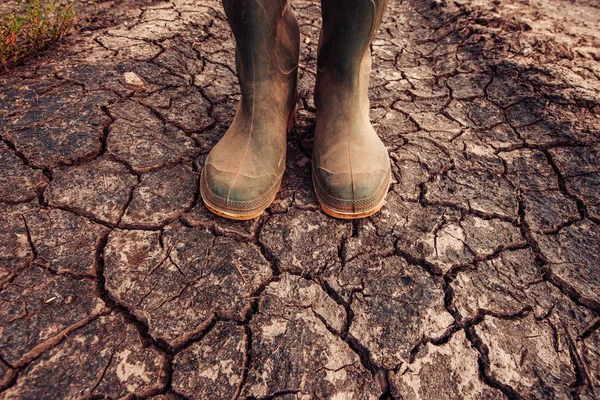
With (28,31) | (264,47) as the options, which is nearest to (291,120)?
(264,47)

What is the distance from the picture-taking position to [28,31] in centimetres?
197

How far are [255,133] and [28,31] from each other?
1.61 meters

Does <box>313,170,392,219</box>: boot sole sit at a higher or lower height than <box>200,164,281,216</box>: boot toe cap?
Result: lower

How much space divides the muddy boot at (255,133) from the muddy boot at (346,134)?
15 centimetres

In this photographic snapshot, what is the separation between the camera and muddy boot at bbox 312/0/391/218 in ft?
4.06

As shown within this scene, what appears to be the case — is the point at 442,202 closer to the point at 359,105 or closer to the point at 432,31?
the point at 359,105

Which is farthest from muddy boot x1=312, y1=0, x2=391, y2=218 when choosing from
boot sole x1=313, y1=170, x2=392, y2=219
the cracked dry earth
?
the cracked dry earth

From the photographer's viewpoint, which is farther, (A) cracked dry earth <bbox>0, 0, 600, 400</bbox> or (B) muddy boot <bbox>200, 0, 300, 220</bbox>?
(B) muddy boot <bbox>200, 0, 300, 220</bbox>

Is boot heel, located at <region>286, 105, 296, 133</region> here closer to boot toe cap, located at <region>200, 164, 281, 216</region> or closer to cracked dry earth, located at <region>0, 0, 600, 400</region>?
cracked dry earth, located at <region>0, 0, 600, 400</region>

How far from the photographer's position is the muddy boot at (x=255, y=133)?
Result: 48.2 inches

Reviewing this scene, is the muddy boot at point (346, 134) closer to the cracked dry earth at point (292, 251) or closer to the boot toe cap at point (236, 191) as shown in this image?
the cracked dry earth at point (292, 251)

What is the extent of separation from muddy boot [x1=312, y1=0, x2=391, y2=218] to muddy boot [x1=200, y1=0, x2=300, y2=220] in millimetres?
149

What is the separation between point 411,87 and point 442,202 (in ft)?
3.13

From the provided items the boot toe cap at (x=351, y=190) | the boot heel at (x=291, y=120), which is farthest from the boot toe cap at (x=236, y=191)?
the boot heel at (x=291, y=120)
